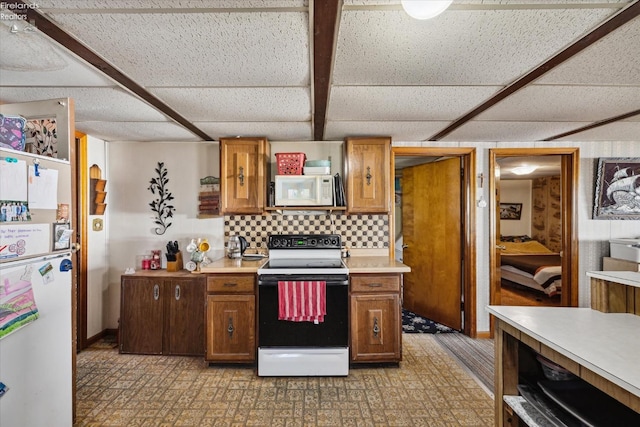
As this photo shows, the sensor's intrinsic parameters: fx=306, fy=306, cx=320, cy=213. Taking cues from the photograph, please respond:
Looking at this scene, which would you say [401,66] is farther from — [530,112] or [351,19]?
[530,112]

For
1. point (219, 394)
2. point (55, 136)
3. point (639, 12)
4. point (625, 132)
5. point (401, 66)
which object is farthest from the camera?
point (625, 132)

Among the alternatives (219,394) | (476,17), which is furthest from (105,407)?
(476,17)

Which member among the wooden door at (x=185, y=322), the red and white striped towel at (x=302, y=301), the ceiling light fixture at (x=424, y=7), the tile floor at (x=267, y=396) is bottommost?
the tile floor at (x=267, y=396)

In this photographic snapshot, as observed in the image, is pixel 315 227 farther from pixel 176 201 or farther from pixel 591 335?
pixel 591 335

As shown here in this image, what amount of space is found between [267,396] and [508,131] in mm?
3113

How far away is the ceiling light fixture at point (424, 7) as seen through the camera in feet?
3.35

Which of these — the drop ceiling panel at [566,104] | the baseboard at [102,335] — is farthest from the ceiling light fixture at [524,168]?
the baseboard at [102,335]

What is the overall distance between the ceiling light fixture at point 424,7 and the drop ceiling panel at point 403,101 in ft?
2.66

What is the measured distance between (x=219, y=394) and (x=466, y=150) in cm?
327

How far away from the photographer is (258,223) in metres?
3.32

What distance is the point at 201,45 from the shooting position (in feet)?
4.67

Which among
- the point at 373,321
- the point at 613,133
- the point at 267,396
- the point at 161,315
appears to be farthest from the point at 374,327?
the point at 613,133

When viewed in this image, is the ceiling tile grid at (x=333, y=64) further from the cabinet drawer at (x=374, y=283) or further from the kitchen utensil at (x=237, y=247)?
the cabinet drawer at (x=374, y=283)

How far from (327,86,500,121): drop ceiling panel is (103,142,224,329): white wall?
1.74 m
